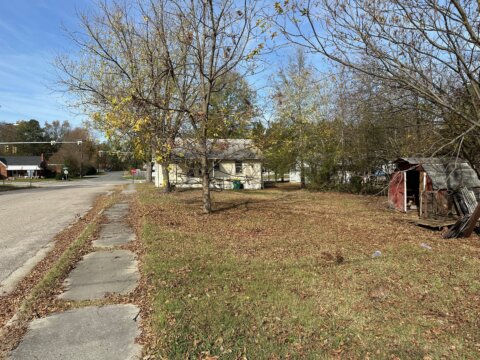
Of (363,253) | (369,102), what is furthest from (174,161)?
(363,253)

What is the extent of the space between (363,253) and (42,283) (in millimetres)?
5669

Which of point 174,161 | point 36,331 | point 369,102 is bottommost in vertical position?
point 36,331

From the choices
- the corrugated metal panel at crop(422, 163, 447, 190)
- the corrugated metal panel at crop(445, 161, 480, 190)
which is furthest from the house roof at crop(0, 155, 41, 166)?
the corrugated metal panel at crop(445, 161, 480, 190)

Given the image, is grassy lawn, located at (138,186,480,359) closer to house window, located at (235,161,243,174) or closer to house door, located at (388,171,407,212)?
house door, located at (388,171,407,212)

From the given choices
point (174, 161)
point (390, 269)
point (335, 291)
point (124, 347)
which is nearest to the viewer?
point (124, 347)

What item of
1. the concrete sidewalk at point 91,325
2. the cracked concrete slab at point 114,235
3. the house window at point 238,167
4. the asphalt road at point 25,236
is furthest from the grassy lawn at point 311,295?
the house window at point 238,167

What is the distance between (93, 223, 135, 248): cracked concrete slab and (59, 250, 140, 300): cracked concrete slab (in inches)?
36.5

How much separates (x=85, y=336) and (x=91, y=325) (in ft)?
0.95

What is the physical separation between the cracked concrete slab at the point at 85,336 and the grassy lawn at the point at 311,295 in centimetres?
29

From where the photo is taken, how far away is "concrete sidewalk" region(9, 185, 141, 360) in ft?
12.2

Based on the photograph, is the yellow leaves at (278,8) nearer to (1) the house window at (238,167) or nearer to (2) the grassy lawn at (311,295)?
(2) the grassy lawn at (311,295)

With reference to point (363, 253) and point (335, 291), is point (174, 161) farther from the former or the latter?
point (335, 291)

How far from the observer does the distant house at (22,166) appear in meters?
80.6

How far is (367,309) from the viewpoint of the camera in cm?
464
